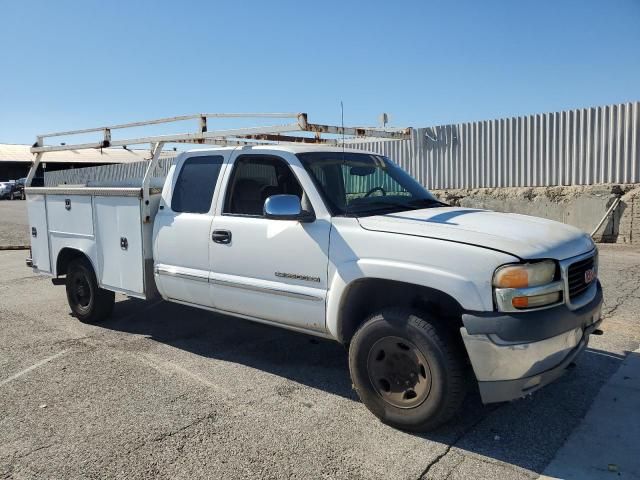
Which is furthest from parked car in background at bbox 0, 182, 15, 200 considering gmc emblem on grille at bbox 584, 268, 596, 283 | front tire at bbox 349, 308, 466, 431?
gmc emblem on grille at bbox 584, 268, 596, 283

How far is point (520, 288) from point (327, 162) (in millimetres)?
2021

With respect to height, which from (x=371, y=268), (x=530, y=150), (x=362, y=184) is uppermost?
(x=530, y=150)

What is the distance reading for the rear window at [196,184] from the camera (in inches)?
194

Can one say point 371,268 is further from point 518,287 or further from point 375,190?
point 375,190

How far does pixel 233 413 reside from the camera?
394cm

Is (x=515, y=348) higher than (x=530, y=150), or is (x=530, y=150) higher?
(x=530, y=150)

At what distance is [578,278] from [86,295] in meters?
5.25

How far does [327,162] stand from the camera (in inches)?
182

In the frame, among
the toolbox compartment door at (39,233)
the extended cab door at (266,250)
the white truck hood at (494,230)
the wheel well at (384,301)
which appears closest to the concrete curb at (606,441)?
the wheel well at (384,301)

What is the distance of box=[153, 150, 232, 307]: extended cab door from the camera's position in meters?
4.86

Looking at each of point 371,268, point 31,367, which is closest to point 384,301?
point 371,268

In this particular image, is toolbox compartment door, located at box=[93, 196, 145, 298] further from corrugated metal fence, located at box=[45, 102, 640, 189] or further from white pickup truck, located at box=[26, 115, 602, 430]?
corrugated metal fence, located at box=[45, 102, 640, 189]

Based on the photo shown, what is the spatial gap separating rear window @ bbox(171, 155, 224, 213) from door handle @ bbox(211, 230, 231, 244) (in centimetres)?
29

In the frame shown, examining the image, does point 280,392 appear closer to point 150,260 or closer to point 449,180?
point 150,260
